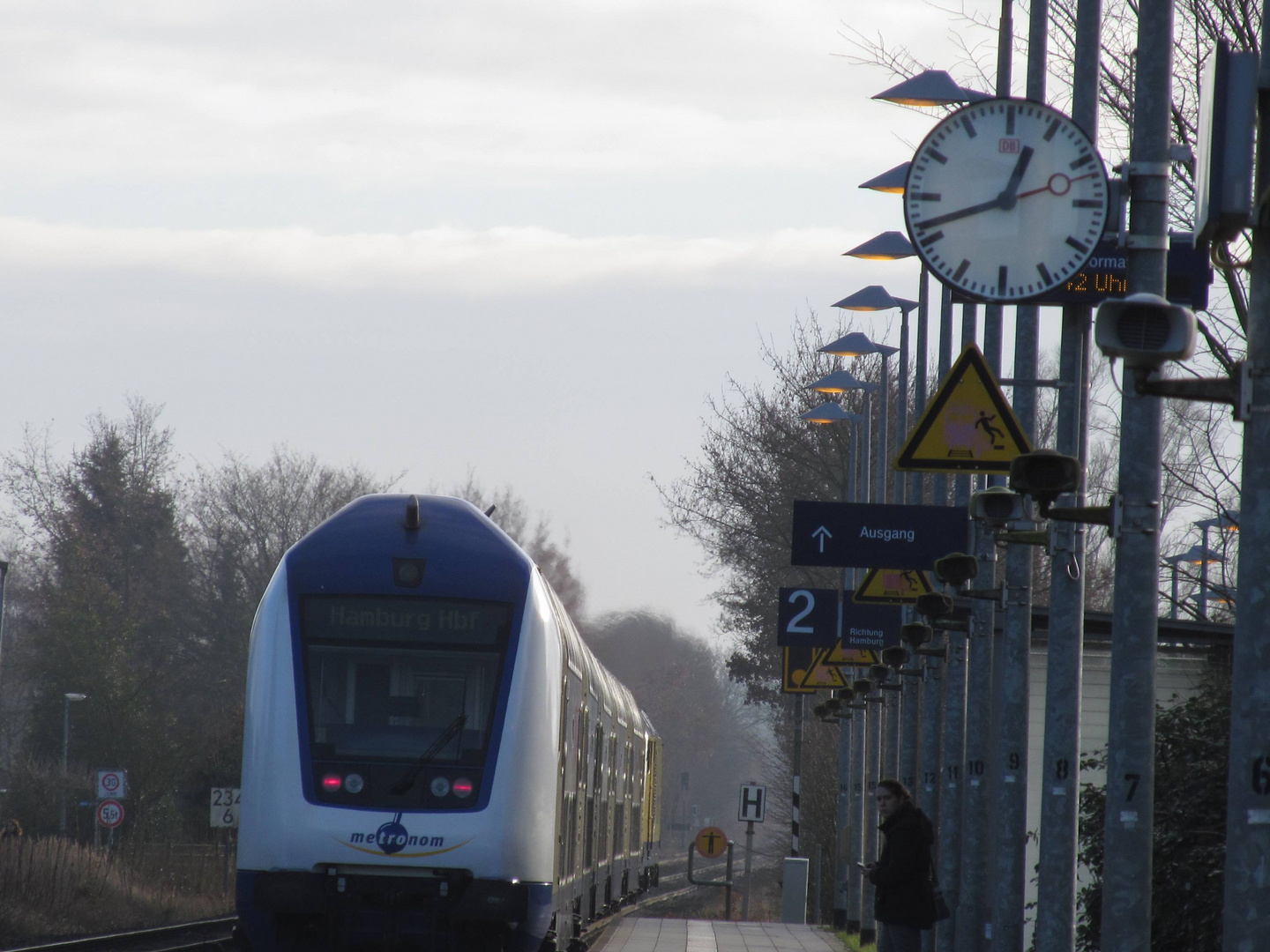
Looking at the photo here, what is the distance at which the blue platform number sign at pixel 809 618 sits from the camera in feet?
70.1

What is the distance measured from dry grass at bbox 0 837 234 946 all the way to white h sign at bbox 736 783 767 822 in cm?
942

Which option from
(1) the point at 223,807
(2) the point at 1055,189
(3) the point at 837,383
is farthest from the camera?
(1) the point at 223,807

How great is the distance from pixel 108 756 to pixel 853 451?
28121 millimetres

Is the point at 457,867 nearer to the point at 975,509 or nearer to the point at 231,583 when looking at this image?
the point at 975,509

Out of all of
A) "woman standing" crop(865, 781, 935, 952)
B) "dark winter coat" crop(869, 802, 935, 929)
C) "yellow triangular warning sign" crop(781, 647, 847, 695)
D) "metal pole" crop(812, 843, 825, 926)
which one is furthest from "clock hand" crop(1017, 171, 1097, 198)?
"metal pole" crop(812, 843, 825, 926)

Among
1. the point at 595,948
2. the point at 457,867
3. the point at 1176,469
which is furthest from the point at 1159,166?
the point at 595,948

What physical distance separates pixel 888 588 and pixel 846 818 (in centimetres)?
1692

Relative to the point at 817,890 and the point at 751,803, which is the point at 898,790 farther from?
the point at 817,890

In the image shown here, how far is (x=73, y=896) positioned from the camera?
27.8 metres

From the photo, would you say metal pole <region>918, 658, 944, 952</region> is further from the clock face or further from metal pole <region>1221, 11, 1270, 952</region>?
metal pole <region>1221, 11, 1270, 952</region>

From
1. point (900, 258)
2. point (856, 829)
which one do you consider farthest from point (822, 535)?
point (856, 829)

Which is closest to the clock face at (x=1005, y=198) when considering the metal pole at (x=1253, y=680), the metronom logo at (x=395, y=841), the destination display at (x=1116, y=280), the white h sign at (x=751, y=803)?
the destination display at (x=1116, y=280)

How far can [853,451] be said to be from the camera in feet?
114

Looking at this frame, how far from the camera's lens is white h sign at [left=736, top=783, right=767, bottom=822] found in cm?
3317
